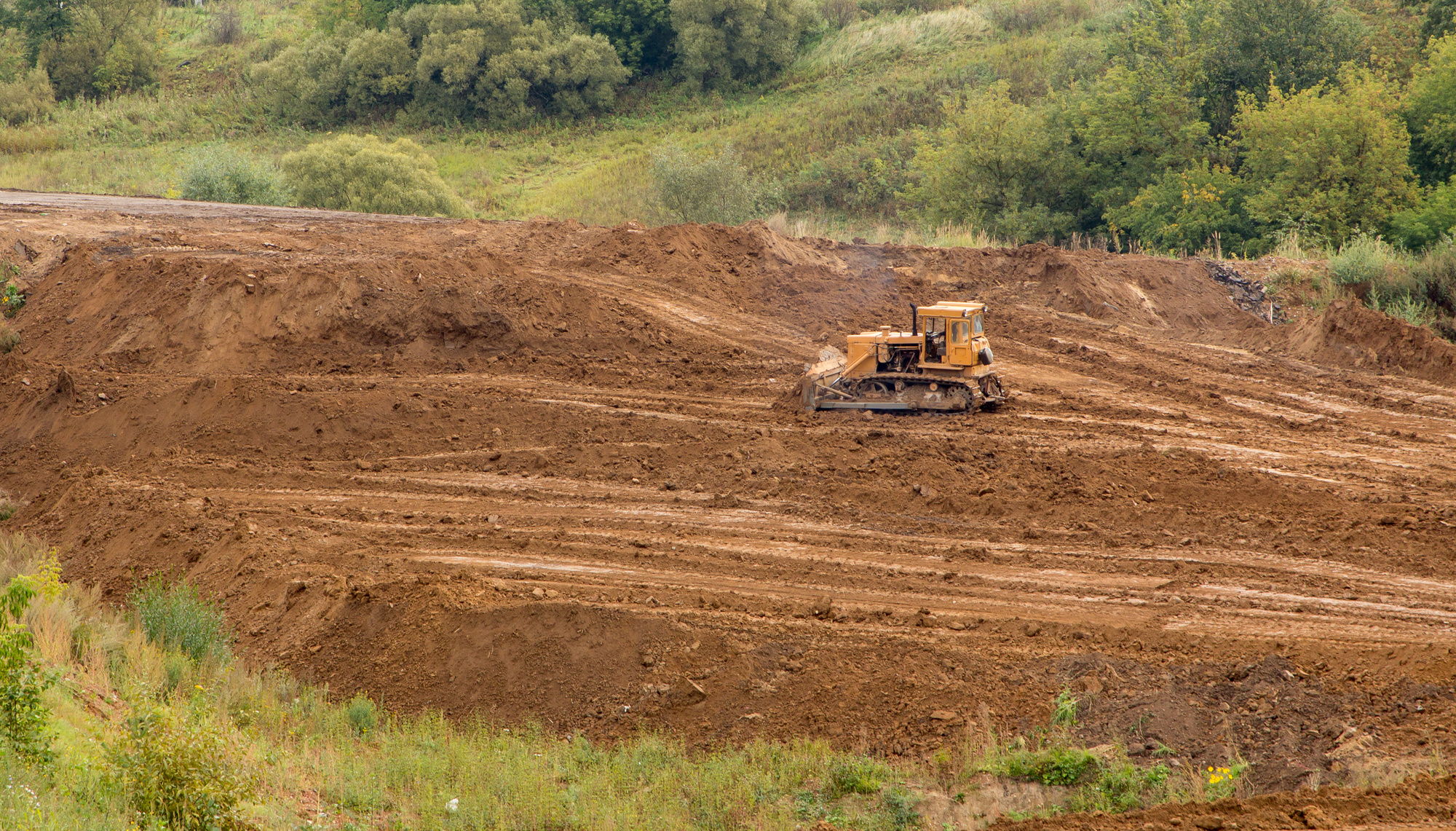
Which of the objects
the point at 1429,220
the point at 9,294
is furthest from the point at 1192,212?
the point at 9,294

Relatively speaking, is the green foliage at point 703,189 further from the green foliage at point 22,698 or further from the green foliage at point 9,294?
the green foliage at point 22,698

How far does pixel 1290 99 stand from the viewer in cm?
2453

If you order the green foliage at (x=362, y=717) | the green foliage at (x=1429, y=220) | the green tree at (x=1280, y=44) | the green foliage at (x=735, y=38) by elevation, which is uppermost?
the green foliage at (x=735, y=38)

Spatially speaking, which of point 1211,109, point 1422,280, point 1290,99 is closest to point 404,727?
point 1422,280

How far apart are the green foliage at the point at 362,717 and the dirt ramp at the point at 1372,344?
1635 cm

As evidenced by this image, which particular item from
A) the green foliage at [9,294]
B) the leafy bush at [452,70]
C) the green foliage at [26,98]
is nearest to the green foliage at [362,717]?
the green foliage at [9,294]

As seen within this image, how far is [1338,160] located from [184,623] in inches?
974

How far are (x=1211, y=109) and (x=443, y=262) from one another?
22.3m

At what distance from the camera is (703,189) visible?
29094 mm

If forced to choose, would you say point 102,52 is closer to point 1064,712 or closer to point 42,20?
point 42,20

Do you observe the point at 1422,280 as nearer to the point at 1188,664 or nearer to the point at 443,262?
the point at 1188,664

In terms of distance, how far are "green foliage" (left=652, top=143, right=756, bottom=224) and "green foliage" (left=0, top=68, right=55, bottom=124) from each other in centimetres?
2965

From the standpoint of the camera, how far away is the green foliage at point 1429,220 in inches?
861

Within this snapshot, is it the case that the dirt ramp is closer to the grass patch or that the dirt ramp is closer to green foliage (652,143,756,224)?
the grass patch
